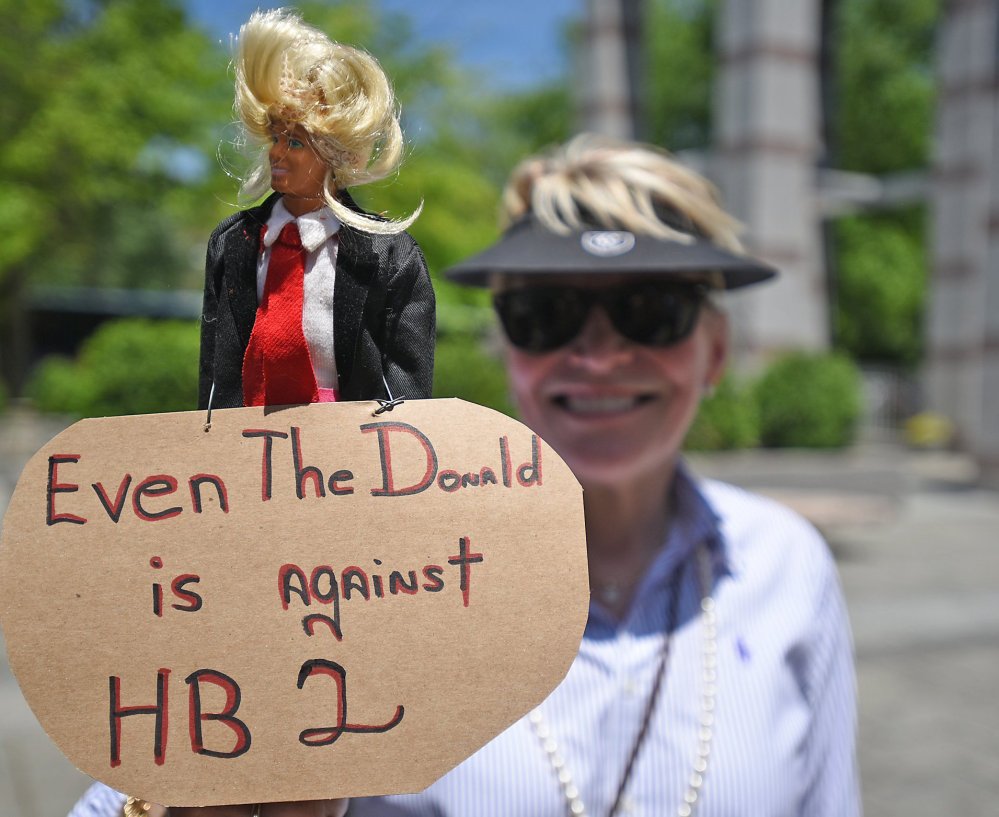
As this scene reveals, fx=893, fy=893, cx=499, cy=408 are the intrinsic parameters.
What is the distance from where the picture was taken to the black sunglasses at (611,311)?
1646 millimetres

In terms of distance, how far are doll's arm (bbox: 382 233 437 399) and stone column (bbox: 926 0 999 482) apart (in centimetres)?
1491

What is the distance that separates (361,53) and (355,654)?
0.65 metres

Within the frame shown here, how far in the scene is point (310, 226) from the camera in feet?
3.12

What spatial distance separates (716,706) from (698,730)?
0.18ft

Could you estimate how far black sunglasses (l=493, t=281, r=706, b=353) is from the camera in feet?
5.40

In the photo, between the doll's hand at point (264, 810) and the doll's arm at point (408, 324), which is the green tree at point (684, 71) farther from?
the doll's hand at point (264, 810)

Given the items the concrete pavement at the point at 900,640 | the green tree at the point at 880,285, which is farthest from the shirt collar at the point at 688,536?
the green tree at the point at 880,285

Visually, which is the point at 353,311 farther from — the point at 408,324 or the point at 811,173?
the point at 811,173

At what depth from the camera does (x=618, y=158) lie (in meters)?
1.75

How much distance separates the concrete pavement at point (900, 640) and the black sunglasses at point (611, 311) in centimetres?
331

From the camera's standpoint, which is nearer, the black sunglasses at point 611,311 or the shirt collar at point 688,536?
the black sunglasses at point 611,311

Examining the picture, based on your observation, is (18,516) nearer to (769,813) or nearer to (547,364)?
(547,364)

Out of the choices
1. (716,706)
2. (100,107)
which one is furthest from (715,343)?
(100,107)

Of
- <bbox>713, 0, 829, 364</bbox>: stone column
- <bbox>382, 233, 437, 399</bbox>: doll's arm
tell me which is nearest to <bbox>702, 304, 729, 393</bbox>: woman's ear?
<bbox>382, 233, 437, 399</bbox>: doll's arm
